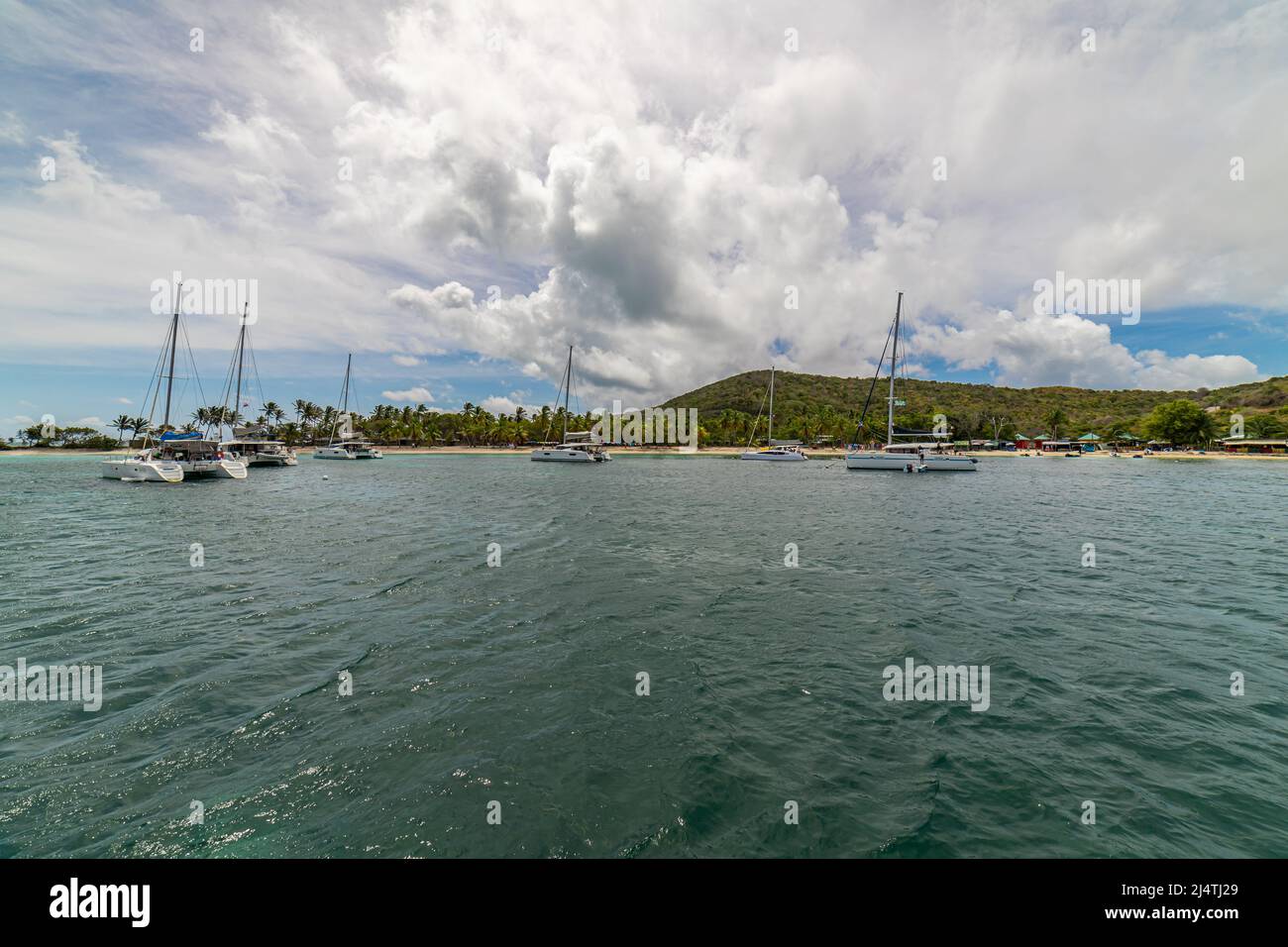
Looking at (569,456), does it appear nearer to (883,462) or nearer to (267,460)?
(267,460)

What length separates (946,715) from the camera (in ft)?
33.0

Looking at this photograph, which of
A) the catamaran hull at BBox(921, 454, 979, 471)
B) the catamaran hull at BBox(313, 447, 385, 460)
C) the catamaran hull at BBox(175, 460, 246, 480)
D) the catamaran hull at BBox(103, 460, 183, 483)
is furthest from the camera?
the catamaran hull at BBox(313, 447, 385, 460)

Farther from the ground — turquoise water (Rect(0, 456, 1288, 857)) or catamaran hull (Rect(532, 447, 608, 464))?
catamaran hull (Rect(532, 447, 608, 464))

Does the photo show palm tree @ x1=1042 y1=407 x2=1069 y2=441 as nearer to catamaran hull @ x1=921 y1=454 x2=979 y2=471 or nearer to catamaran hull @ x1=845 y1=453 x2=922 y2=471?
catamaran hull @ x1=921 y1=454 x2=979 y2=471

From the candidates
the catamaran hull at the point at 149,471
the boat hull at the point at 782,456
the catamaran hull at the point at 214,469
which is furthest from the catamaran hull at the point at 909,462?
the catamaran hull at the point at 149,471

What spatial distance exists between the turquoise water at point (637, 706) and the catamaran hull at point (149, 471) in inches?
1889

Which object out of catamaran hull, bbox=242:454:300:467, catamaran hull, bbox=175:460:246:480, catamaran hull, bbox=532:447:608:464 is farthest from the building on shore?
catamaran hull, bbox=242:454:300:467

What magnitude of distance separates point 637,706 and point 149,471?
80864 mm

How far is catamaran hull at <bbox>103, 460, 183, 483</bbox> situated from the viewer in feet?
202

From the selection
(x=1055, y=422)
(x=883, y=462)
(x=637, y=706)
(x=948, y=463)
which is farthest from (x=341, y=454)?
(x=1055, y=422)

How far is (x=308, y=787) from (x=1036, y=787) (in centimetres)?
1148

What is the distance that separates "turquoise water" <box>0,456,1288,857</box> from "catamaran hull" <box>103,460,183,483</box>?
1889 inches
